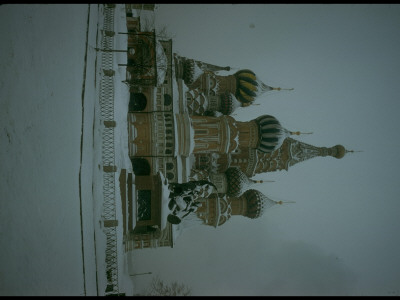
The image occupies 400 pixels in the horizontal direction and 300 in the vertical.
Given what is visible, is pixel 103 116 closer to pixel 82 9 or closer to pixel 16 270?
pixel 82 9

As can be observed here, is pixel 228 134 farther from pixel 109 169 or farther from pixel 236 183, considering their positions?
pixel 109 169

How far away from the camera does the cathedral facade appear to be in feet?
44.0

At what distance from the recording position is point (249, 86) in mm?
17984

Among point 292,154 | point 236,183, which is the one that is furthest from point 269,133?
point 292,154

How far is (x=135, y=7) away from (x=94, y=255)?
1948cm

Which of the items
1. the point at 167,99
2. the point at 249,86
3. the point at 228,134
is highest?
the point at 249,86

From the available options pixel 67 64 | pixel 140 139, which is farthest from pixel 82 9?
pixel 140 139

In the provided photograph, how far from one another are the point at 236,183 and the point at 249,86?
6627 mm

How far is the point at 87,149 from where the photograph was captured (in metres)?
7.74

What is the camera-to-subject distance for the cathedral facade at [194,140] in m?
13.4

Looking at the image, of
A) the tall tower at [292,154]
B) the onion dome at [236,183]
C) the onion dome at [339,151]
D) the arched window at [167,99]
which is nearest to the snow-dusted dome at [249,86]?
the tall tower at [292,154]

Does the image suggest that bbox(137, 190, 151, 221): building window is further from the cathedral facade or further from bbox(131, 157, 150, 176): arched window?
bbox(131, 157, 150, 176): arched window

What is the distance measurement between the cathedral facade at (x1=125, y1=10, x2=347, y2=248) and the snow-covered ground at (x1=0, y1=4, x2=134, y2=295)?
419 centimetres

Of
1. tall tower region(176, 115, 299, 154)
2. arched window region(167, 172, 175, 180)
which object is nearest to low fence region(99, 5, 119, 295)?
tall tower region(176, 115, 299, 154)
